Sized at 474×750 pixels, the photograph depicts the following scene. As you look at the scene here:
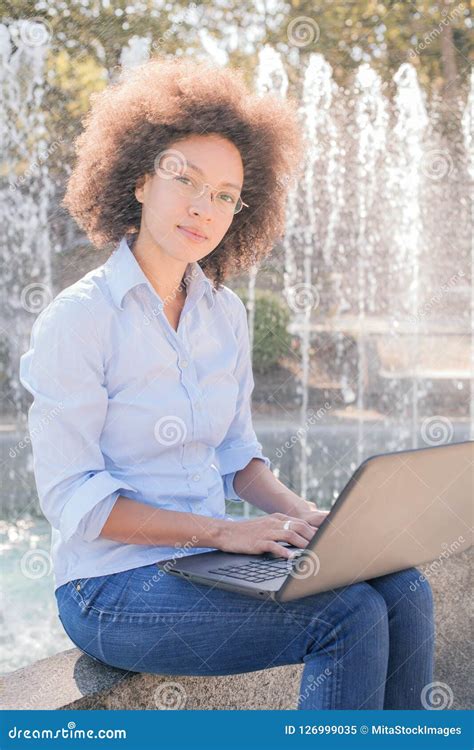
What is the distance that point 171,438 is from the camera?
175 cm

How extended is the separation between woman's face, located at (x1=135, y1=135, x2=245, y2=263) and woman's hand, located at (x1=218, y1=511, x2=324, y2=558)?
1.59 feet

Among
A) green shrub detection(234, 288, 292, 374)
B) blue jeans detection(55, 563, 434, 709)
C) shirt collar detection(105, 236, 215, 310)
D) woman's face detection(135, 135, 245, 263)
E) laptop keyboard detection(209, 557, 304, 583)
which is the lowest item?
green shrub detection(234, 288, 292, 374)

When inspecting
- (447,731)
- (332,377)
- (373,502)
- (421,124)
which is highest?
(421,124)

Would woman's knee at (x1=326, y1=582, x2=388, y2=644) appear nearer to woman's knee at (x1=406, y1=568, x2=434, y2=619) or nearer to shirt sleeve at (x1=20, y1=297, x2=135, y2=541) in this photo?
woman's knee at (x1=406, y1=568, x2=434, y2=619)

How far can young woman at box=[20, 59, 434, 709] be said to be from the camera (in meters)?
1.55

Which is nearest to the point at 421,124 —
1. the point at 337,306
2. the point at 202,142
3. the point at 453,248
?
the point at 453,248

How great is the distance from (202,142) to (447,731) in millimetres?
1085

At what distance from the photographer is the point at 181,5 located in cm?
1112

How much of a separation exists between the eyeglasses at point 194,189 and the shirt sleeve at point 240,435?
0.77 ft

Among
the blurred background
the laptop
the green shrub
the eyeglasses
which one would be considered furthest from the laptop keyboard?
the green shrub

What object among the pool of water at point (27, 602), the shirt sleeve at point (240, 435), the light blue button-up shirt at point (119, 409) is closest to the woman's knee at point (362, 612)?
the light blue button-up shirt at point (119, 409)

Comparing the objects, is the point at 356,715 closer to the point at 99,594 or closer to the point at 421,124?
the point at 99,594

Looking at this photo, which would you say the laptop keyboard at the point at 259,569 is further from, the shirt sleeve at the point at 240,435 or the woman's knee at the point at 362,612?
the shirt sleeve at the point at 240,435

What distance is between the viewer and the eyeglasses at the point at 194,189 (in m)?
1.81
